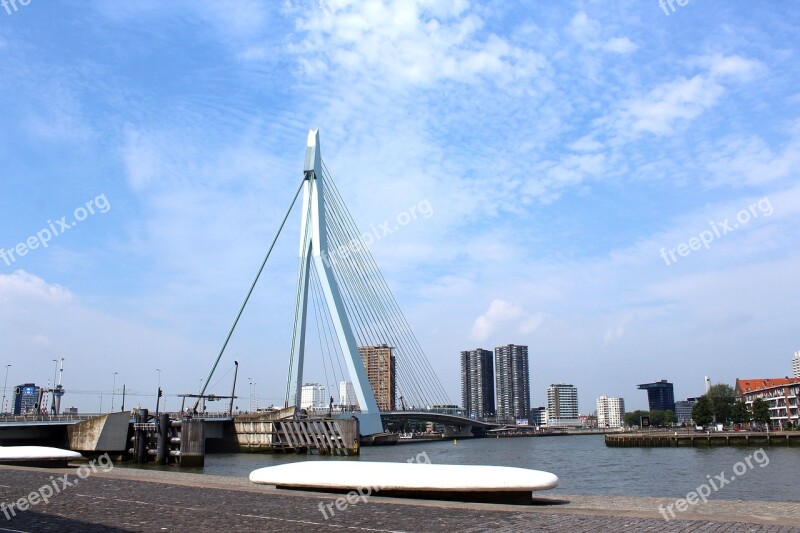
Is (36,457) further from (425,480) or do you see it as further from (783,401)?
(783,401)

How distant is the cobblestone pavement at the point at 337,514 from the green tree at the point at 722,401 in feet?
283

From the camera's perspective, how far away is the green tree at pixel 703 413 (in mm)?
87750

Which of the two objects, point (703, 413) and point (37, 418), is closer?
point (37, 418)

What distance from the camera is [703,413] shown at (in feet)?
289

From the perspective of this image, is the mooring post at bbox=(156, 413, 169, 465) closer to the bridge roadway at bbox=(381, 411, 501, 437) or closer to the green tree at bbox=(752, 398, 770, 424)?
the bridge roadway at bbox=(381, 411, 501, 437)

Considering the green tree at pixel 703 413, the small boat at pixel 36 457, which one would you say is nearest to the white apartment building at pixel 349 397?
the small boat at pixel 36 457

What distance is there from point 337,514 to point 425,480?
2798 mm

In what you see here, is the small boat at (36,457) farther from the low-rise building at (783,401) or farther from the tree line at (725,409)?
the low-rise building at (783,401)

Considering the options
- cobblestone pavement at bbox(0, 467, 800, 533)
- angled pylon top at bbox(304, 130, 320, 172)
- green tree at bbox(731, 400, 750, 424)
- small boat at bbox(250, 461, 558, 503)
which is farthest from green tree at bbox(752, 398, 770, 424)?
small boat at bbox(250, 461, 558, 503)

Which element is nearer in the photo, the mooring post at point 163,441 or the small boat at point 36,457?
the small boat at point 36,457

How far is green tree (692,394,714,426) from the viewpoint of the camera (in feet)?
288

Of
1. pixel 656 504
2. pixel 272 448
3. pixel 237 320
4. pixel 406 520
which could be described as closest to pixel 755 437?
pixel 272 448

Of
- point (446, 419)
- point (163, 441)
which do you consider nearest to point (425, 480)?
point (163, 441)

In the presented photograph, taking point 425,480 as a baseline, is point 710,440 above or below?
below
